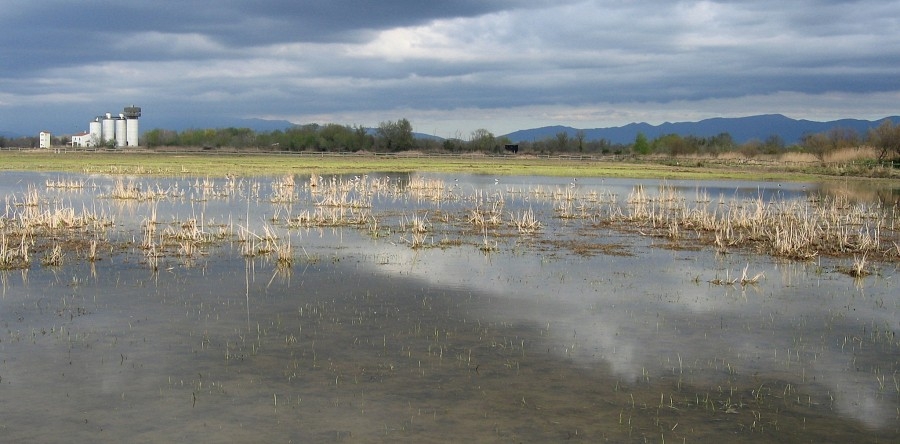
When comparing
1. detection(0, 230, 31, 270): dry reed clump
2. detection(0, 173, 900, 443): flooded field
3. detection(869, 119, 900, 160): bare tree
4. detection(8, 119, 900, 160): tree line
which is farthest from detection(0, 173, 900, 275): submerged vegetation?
detection(8, 119, 900, 160): tree line

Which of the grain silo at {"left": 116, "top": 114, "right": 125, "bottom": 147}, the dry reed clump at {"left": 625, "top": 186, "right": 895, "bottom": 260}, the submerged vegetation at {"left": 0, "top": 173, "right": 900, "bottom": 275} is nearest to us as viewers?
the submerged vegetation at {"left": 0, "top": 173, "right": 900, "bottom": 275}

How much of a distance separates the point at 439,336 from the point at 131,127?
7030 inches

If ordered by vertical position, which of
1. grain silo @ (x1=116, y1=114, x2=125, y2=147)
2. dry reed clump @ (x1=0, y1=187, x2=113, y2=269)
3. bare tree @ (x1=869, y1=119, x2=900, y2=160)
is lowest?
dry reed clump @ (x1=0, y1=187, x2=113, y2=269)

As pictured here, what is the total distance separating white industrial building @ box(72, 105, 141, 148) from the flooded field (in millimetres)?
158286

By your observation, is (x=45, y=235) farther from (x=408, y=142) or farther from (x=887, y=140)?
(x=408, y=142)

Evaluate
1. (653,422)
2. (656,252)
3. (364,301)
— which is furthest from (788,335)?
(656,252)

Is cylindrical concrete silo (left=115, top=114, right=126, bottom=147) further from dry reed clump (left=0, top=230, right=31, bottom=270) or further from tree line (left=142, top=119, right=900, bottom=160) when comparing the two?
dry reed clump (left=0, top=230, right=31, bottom=270)

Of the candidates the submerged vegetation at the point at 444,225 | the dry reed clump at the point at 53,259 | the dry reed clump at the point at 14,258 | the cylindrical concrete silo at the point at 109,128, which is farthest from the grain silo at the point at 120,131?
the dry reed clump at the point at 53,259

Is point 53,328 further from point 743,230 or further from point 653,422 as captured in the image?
point 743,230

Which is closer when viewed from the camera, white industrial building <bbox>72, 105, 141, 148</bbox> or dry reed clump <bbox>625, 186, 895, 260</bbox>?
dry reed clump <bbox>625, 186, 895, 260</bbox>

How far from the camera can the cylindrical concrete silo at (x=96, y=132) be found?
6806 inches

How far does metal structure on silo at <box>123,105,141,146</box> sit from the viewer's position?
174375 millimetres

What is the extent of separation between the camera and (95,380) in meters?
10.7

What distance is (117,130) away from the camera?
17425 centimetres
